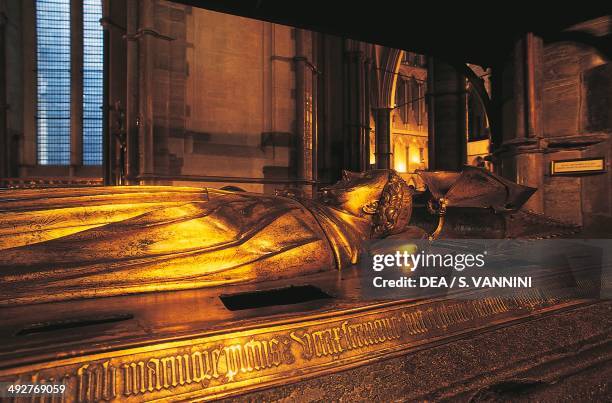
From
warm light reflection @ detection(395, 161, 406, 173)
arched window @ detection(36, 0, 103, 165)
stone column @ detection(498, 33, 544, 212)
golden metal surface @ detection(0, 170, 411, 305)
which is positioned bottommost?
golden metal surface @ detection(0, 170, 411, 305)

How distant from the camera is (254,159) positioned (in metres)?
6.16

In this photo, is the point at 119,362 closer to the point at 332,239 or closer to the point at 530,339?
the point at 332,239

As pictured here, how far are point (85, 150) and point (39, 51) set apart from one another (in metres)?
3.95

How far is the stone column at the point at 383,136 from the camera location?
15163 mm

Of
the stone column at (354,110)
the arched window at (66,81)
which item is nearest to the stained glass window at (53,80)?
the arched window at (66,81)

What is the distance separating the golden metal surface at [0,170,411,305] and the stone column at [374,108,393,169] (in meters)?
13.6

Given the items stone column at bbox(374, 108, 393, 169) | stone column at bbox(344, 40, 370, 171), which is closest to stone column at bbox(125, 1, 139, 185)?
stone column at bbox(344, 40, 370, 171)

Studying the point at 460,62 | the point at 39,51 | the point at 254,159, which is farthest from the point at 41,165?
Result: the point at 460,62

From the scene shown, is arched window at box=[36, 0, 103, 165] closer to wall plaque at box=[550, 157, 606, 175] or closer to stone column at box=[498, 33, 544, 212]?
stone column at box=[498, 33, 544, 212]

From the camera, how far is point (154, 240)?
133 centimetres

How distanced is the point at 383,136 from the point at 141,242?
1519cm

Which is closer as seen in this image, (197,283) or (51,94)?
(197,283)

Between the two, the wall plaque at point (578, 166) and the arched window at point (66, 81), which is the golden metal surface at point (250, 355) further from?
the arched window at point (66, 81)

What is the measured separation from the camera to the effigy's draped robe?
3.79ft
